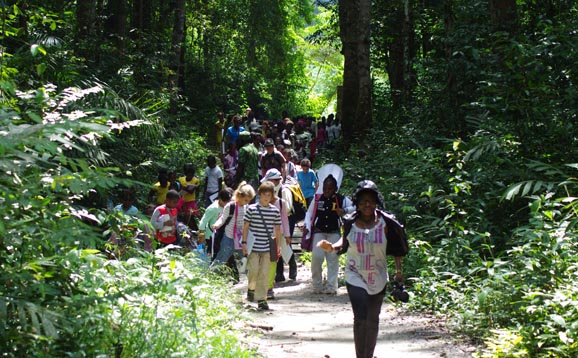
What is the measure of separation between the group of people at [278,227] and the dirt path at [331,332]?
521 millimetres

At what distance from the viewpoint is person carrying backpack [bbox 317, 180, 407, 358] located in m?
7.98

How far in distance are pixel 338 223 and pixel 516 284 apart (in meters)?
4.07

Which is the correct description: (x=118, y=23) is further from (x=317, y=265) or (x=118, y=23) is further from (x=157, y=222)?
(x=317, y=265)

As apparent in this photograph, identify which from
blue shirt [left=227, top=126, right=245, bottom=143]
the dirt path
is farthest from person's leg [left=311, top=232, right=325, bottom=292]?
blue shirt [left=227, top=126, right=245, bottom=143]

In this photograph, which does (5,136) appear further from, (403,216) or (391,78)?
(391,78)

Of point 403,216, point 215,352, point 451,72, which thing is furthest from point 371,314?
point 451,72

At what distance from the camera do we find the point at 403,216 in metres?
15.1

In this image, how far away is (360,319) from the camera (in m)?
7.97

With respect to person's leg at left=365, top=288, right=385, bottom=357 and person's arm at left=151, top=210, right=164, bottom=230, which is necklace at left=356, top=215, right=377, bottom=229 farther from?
person's arm at left=151, top=210, right=164, bottom=230

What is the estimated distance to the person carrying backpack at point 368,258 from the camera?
26.2 ft

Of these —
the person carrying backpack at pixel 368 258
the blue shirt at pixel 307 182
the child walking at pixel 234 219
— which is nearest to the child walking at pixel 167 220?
the child walking at pixel 234 219

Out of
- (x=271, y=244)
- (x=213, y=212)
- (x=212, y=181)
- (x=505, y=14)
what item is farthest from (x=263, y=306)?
(x=505, y=14)

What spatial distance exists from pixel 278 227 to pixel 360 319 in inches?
167

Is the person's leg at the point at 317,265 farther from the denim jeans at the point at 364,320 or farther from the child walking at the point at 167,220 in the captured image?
the denim jeans at the point at 364,320
